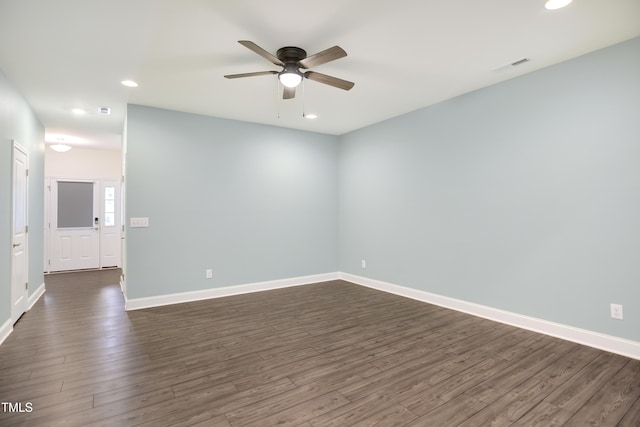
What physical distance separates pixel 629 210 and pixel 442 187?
191cm

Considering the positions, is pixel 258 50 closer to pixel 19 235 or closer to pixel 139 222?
pixel 139 222

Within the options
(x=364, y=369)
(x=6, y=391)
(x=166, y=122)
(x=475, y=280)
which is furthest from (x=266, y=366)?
(x=166, y=122)

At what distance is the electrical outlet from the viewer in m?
2.84

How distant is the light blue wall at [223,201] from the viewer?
14.4 feet

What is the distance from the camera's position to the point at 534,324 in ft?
11.1

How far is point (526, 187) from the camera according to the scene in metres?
3.46

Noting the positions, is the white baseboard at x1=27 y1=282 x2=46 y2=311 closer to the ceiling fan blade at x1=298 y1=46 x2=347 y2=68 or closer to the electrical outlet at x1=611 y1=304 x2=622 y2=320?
the ceiling fan blade at x1=298 y1=46 x2=347 y2=68

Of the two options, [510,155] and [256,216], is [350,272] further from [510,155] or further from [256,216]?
[510,155]

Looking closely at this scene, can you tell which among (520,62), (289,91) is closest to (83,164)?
(289,91)

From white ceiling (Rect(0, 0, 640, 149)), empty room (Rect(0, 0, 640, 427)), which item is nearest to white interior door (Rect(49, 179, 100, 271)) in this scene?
empty room (Rect(0, 0, 640, 427))

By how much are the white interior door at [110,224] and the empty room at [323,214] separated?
6.34 ft

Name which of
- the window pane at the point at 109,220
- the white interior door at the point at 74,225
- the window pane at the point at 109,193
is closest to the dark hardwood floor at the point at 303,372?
the white interior door at the point at 74,225

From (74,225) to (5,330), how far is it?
4.69 m

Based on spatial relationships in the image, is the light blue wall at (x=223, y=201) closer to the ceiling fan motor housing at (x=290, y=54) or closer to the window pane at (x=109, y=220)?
the ceiling fan motor housing at (x=290, y=54)
